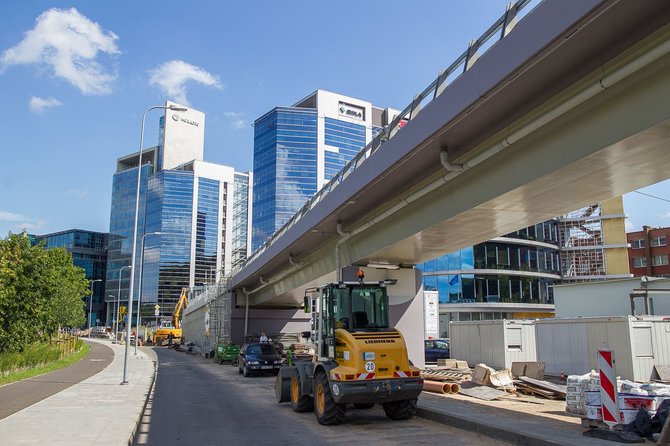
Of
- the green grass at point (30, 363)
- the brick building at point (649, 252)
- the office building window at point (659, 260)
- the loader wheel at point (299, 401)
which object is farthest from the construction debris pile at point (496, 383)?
the office building window at point (659, 260)

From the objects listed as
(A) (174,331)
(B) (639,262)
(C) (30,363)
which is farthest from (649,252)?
(C) (30,363)

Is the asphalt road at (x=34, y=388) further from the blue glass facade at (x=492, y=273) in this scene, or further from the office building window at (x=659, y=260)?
the office building window at (x=659, y=260)

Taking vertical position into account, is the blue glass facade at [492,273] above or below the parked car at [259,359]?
above

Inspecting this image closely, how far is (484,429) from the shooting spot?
427 inches

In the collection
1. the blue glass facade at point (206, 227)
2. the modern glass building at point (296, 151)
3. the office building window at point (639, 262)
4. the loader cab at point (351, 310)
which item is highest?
the modern glass building at point (296, 151)

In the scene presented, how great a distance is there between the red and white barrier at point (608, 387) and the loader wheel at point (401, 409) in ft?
14.3

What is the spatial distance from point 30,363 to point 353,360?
20.3 m

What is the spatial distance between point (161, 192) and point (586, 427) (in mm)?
128457

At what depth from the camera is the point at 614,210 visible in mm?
67750

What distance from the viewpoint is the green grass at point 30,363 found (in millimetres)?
21922

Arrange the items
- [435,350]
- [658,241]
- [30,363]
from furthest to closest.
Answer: [658,241] → [435,350] → [30,363]

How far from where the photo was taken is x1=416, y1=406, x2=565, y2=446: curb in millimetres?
9477

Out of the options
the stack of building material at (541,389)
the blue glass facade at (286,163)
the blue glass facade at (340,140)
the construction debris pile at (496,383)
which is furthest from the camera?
the blue glass facade at (340,140)

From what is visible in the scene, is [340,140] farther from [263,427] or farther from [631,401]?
[631,401]
